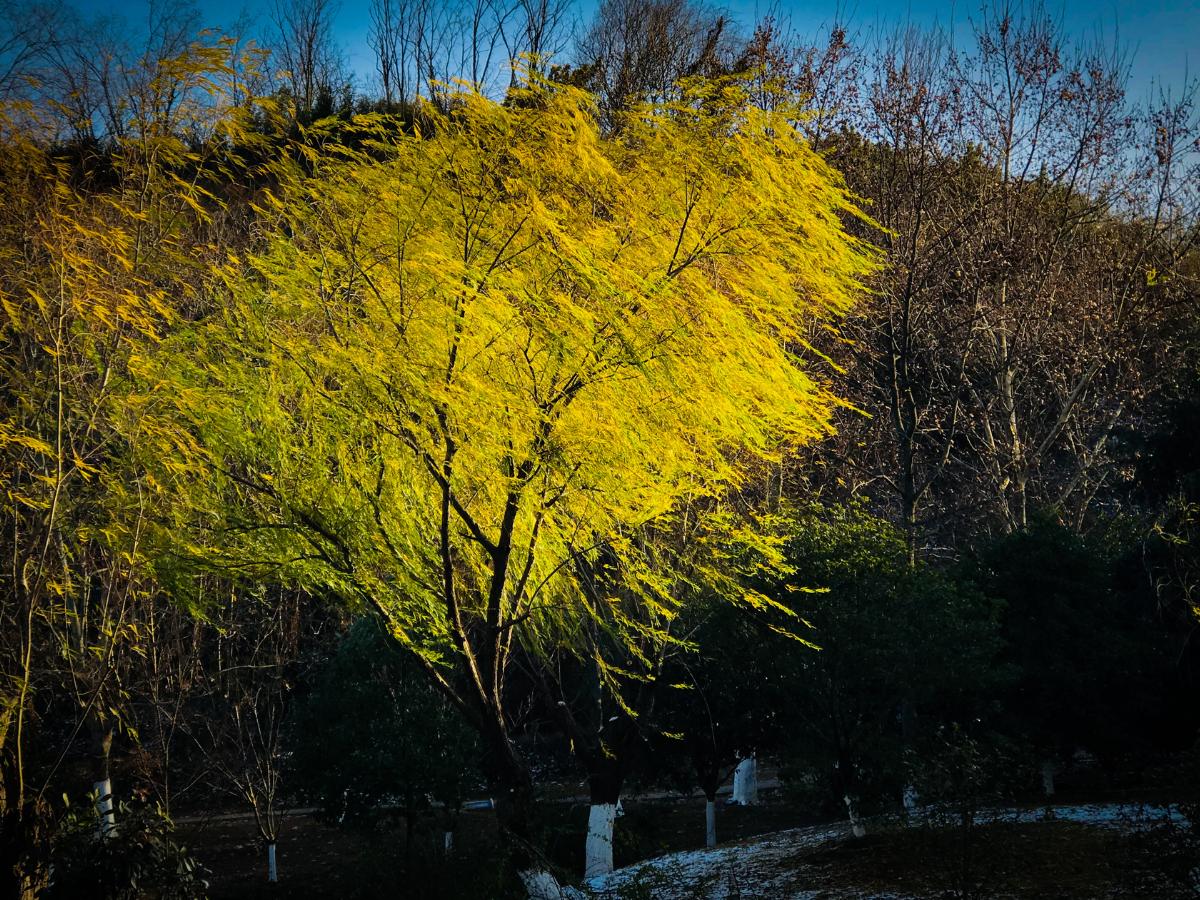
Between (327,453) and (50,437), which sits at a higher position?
(50,437)

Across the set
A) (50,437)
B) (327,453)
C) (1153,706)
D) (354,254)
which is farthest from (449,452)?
(1153,706)

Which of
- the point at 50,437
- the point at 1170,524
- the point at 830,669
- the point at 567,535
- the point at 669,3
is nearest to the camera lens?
the point at 567,535

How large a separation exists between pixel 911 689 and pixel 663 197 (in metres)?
6.88

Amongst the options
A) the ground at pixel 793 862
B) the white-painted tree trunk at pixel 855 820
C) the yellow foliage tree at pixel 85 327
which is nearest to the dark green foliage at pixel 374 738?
the ground at pixel 793 862

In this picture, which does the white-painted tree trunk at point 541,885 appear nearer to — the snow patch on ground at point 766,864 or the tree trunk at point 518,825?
the tree trunk at point 518,825

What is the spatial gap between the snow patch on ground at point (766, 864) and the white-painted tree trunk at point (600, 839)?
0.95 ft

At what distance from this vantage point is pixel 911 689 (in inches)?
417

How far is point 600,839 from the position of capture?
11.7 m

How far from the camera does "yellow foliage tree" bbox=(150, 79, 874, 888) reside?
5793 millimetres

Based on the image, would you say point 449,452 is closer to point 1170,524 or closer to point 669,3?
point 1170,524

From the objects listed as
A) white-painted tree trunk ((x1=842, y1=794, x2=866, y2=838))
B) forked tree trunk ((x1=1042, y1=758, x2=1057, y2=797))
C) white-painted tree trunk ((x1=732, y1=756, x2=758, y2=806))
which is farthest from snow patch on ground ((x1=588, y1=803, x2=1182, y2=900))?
white-painted tree trunk ((x1=732, y1=756, x2=758, y2=806))

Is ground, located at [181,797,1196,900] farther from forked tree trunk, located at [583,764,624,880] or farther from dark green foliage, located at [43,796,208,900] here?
dark green foliage, located at [43,796,208,900]

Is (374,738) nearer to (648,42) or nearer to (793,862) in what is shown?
(793,862)

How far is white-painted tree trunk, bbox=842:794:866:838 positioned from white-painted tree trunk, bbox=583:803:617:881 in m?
2.85
